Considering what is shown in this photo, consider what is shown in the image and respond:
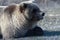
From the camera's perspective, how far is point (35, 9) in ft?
8.93

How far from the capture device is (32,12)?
274 centimetres

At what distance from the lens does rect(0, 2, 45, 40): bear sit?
272 cm

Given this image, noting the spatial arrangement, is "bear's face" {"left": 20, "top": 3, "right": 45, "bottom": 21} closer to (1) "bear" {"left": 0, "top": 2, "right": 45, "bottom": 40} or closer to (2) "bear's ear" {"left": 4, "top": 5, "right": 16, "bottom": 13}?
(1) "bear" {"left": 0, "top": 2, "right": 45, "bottom": 40}

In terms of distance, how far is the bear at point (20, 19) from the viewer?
8.93ft

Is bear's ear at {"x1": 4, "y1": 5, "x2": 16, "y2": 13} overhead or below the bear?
overhead

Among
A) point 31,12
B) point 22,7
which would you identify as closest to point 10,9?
point 22,7

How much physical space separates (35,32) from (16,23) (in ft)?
1.09

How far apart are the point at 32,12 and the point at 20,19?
18cm

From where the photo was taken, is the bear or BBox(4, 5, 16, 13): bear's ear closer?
the bear

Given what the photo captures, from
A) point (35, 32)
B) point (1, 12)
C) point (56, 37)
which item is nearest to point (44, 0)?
point (1, 12)

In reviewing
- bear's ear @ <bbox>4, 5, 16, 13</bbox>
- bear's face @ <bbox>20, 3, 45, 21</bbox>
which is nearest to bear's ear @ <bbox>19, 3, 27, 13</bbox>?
bear's face @ <bbox>20, 3, 45, 21</bbox>

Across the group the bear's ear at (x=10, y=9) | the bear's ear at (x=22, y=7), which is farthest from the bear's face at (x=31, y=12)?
the bear's ear at (x=10, y=9)

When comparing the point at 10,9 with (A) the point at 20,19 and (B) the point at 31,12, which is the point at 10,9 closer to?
(A) the point at 20,19

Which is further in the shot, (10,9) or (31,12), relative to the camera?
(10,9)
